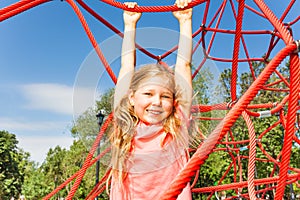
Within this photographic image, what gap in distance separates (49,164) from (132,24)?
16453 mm

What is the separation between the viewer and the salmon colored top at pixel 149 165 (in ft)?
2.83

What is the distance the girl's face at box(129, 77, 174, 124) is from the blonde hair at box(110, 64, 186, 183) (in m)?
0.02

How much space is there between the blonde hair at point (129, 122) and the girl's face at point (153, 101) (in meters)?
0.02

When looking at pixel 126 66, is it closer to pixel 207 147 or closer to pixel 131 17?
pixel 131 17

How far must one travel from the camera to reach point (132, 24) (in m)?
1.14

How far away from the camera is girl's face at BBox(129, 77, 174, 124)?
845 mm

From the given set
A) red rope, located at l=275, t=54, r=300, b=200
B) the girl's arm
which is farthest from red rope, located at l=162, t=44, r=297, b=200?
the girl's arm

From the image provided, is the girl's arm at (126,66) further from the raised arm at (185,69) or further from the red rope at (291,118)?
the red rope at (291,118)

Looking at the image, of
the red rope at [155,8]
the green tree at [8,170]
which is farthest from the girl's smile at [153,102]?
the green tree at [8,170]

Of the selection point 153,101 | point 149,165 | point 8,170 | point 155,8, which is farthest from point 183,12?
point 8,170

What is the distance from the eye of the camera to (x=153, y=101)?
0.84 m

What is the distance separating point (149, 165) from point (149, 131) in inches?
3.6

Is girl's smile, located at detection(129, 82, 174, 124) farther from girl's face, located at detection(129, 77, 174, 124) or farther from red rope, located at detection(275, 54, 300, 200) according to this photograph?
red rope, located at detection(275, 54, 300, 200)

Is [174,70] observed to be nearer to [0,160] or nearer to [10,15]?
[10,15]
